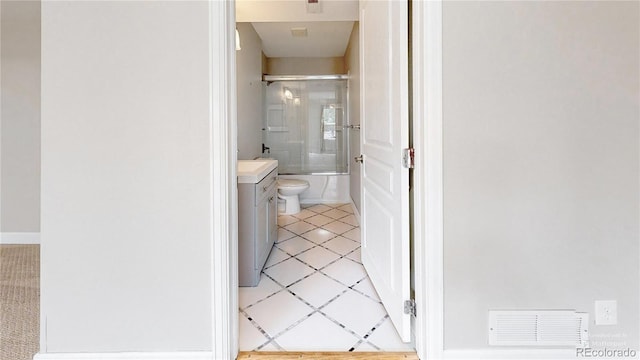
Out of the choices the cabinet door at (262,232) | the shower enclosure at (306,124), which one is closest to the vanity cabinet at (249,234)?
the cabinet door at (262,232)

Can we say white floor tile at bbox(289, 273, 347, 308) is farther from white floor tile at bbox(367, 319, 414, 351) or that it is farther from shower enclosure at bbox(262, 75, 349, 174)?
shower enclosure at bbox(262, 75, 349, 174)

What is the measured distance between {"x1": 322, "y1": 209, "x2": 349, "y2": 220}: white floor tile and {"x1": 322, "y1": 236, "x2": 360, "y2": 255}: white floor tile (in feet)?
2.99

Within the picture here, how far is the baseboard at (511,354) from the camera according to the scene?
1.42 meters

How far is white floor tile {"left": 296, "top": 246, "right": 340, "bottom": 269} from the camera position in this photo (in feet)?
8.97

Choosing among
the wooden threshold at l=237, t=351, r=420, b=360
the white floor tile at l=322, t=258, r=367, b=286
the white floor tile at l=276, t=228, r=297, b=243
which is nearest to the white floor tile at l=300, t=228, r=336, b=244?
the white floor tile at l=276, t=228, r=297, b=243

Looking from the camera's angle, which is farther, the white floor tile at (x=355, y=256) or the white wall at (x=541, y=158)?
the white floor tile at (x=355, y=256)

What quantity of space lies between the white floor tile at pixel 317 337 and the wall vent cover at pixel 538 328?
0.65 meters

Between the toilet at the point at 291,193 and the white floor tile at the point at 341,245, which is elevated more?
the toilet at the point at 291,193

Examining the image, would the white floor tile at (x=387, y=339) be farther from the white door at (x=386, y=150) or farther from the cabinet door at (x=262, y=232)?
the cabinet door at (x=262, y=232)

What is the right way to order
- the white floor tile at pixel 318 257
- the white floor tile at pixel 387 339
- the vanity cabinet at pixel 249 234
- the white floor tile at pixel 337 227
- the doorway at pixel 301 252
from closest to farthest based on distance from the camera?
the white floor tile at pixel 387 339 → the doorway at pixel 301 252 → the vanity cabinet at pixel 249 234 → the white floor tile at pixel 318 257 → the white floor tile at pixel 337 227

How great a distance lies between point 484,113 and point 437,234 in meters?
0.52

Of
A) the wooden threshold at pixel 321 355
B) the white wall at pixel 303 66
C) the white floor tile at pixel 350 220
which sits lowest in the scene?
the wooden threshold at pixel 321 355

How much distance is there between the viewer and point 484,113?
4.56ft

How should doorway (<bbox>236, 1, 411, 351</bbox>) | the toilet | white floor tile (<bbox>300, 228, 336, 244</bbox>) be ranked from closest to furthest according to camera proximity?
doorway (<bbox>236, 1, 411, 351</bbox>) < white floor tile (<bbox>300, 228, 336, 244</bbox>) < the toilet
